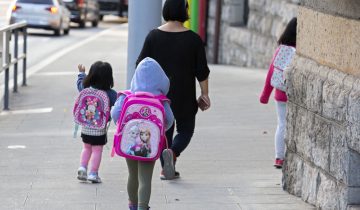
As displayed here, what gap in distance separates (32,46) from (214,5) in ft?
19.8

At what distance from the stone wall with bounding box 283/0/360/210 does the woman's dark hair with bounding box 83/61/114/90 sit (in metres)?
1.51

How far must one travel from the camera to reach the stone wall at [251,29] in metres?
19.5

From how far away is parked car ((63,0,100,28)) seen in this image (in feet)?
135

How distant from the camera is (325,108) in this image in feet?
24.6

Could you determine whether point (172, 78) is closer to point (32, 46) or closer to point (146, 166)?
point (146, 166)

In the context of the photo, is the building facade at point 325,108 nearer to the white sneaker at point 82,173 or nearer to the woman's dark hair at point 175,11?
the woman's dark hair at point 175,11

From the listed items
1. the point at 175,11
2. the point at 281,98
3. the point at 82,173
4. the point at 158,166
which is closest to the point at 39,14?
the point at 158,166

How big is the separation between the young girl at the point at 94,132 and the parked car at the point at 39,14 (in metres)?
25.3

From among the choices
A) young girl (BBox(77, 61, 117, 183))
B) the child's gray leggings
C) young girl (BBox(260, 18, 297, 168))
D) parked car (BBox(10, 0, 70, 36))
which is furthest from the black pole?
the child's gray leggings

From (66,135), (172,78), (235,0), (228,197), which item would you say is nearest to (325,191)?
(228,197)

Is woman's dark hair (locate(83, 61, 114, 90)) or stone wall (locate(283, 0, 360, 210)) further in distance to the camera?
woman's dark hair (locate(83, 61, 114, 90))

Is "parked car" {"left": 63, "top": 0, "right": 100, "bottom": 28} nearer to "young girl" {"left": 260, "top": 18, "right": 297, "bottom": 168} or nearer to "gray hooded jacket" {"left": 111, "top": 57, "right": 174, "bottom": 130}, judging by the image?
"young girl" {"left": 260, "top": 18, "right": 297, "bottom": 168}

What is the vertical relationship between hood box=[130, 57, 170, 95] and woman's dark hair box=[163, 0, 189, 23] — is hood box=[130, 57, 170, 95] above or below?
below

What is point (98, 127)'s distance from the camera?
8.86 m
